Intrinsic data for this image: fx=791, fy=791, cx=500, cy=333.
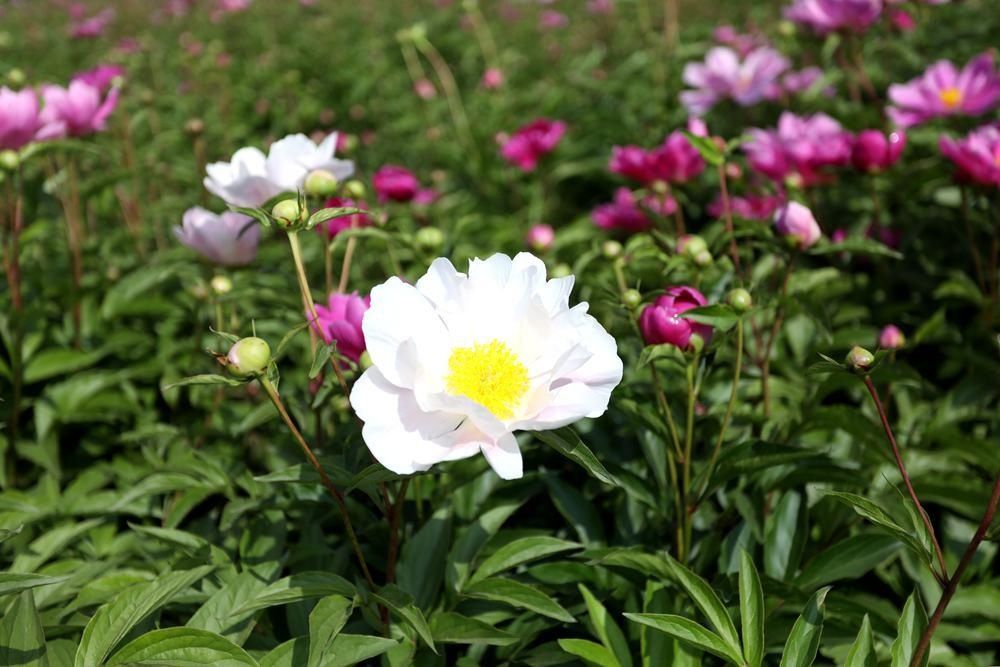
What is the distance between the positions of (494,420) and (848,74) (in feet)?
7.15

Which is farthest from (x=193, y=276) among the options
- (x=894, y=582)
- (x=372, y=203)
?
(x=894, y=582)

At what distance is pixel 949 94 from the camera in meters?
2.16

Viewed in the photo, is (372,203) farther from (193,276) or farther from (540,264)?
(540,264)

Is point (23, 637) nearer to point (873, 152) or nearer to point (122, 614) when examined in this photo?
point (122, 614)

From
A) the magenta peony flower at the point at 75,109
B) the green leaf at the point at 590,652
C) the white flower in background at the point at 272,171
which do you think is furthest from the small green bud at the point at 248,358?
the magenta peony flower at the point at 75,109

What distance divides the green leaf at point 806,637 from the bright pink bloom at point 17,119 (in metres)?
1.60

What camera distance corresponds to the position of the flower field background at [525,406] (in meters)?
0.90

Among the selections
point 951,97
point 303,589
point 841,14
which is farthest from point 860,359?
point 841,14

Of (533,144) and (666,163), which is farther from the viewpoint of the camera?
(533,144)

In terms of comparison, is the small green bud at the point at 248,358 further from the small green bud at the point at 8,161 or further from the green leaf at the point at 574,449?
the small green bud at the point at 8,161

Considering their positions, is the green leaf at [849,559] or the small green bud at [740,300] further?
the green leaf at [849,559]

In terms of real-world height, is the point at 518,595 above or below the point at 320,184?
below

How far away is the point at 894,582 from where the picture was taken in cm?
134

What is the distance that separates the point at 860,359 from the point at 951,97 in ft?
5.43
